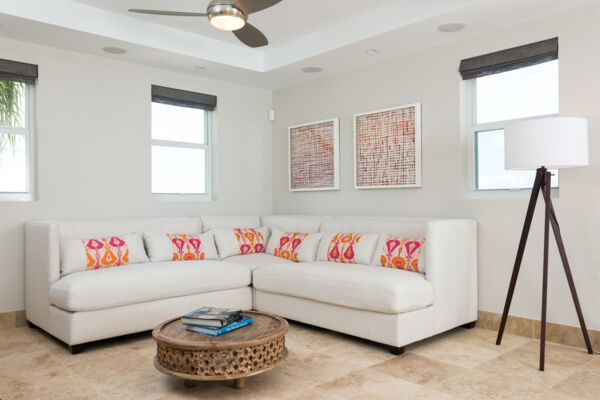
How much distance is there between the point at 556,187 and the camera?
140 inches

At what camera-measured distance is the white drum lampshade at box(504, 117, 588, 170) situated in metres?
2.94

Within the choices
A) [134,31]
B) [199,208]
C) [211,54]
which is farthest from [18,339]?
[211,54]

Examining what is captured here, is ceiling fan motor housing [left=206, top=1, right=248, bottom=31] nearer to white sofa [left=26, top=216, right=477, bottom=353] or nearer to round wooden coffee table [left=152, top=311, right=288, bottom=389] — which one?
round wooden coffee table [left=152, top=311, right=288, bottom=389]

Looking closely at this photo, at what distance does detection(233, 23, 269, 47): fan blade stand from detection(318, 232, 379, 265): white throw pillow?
68.8 inches

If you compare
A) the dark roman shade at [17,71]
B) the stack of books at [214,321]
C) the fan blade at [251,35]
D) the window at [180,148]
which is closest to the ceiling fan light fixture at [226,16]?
the fan blade at [251,35]

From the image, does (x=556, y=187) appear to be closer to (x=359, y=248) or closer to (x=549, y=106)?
(x=549, y=106)

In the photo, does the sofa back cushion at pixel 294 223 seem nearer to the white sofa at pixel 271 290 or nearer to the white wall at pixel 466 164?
the white wall at pixel 466 164

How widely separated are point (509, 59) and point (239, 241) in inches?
113

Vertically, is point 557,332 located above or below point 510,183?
below

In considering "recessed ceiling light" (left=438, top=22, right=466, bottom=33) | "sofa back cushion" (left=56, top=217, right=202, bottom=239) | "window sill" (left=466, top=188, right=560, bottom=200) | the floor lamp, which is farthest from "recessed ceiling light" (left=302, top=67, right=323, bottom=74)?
the floor lamp

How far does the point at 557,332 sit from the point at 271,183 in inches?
Result: 137

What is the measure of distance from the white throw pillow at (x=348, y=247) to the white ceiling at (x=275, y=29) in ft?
5.49

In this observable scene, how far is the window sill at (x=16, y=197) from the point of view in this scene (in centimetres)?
406

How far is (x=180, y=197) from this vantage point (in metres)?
5.16
